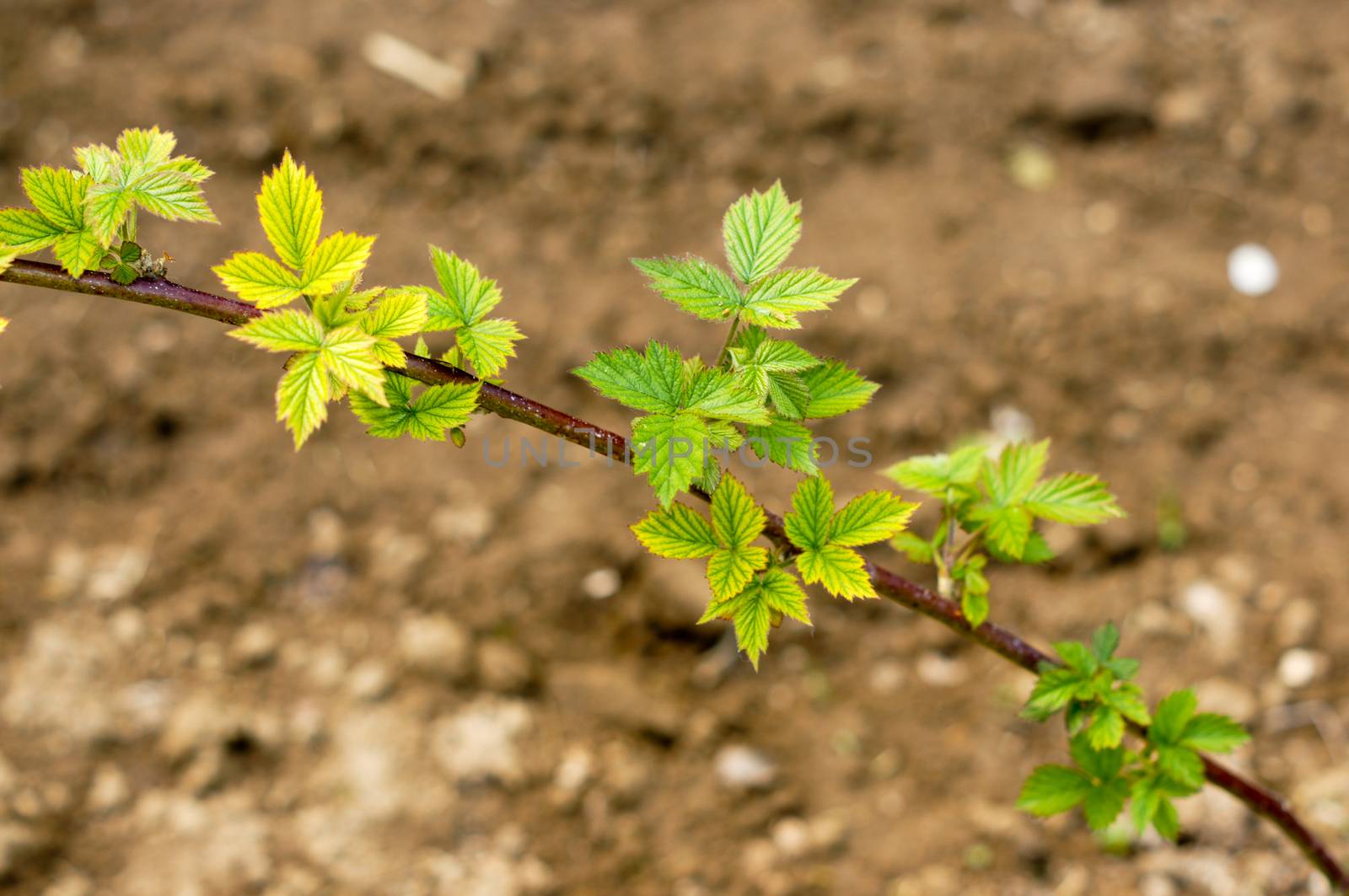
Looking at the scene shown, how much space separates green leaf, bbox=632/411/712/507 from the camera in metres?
1.04

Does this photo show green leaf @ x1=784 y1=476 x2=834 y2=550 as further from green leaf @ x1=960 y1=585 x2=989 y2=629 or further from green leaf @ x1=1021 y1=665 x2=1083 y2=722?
green leaf @ x1=1021 y1=665 x2=1083 y2=722

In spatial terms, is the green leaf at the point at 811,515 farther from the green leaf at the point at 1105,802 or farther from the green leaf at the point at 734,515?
the green leaf at the point at 1105,802

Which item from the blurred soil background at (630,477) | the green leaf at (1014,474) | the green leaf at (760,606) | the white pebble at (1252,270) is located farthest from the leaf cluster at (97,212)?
the white pebble at (1252,270)

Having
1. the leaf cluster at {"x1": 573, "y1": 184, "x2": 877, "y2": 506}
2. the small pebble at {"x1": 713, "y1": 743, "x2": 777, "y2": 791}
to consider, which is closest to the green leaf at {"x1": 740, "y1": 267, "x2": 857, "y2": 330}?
the leaf cluster at {"x1": 573, "y1": 184, "x2": 877, "y2": 506}

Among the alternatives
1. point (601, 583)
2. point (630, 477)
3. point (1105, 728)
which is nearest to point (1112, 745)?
point (1105, 728)

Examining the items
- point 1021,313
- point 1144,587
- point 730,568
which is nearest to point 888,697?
point 1144,587

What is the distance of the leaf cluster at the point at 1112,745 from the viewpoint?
1.36 m

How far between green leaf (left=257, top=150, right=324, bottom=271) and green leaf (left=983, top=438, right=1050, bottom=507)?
91 centimetres

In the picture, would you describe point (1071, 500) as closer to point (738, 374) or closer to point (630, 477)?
point (738, 374)

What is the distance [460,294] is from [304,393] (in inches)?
8.7

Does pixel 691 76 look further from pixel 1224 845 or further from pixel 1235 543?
pixel 1224 845

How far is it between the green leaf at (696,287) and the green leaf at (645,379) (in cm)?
7

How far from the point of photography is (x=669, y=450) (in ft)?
3.46

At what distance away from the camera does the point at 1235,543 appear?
2.82 metres
